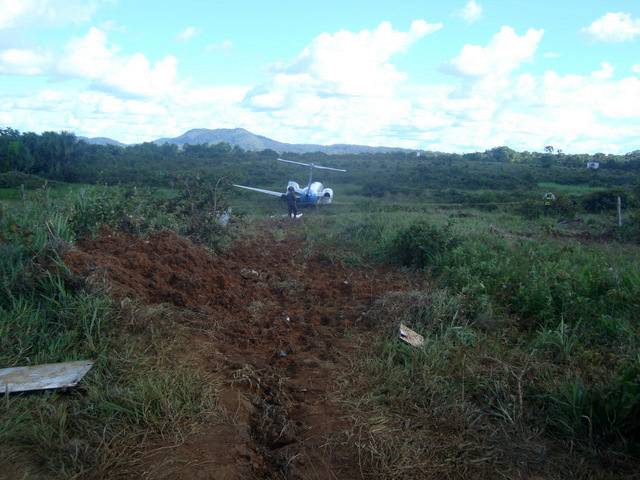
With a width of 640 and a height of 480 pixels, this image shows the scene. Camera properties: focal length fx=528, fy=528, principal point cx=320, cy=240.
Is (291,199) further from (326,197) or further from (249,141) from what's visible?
(249,141)

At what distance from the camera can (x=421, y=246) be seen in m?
8.31

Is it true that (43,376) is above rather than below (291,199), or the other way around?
above

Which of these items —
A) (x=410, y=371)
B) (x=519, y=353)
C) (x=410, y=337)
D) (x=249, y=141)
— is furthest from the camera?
(x=249, y=141)

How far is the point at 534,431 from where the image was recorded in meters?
3.45

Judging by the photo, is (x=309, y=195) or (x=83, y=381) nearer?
(x=83, y=381)

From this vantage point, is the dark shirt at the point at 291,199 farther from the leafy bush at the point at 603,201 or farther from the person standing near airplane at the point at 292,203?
the leafy bush at the point at 603,201

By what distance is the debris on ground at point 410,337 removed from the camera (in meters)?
4.70

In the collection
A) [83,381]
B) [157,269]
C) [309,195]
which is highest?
[157,269]

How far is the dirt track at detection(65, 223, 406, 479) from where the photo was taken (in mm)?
3064

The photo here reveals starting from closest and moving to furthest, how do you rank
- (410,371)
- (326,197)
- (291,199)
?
(410,371)
(291,199)
(326,197)

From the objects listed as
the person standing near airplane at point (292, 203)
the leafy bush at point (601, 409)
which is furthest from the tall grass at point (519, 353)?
the person standing near airplane at point (292, 203)

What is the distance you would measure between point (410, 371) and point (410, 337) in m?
0.65

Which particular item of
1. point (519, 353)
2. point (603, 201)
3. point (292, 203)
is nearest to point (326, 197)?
point (292, 203)

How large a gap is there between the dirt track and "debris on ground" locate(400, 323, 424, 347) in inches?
20.1
